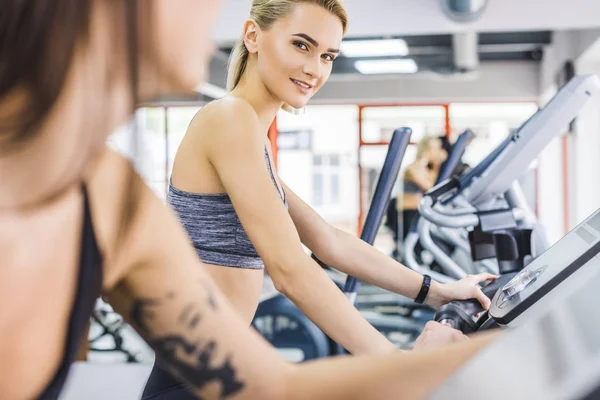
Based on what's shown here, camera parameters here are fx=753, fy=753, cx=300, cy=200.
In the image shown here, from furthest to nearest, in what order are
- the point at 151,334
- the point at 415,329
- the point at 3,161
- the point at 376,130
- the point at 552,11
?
the point at 376,130, the point at 552,11, the point at 415,329, the point at 151,334, the point at 3,161

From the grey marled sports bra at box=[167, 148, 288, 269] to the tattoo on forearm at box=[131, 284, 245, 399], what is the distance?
0.60 meters

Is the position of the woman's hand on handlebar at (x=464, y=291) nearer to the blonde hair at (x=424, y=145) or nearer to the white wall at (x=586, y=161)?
the blonde hair at (x=424, y=145)

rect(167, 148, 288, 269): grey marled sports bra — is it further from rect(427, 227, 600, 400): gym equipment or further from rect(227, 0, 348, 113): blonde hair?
rect(427, 227, 600, 400): gym equipment

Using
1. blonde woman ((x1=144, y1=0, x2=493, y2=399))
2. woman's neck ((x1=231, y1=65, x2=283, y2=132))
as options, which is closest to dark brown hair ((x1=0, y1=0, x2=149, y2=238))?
blonde woman ((x1=144, y1=0, x2=493, y2=399))

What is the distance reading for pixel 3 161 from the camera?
1.75 ft

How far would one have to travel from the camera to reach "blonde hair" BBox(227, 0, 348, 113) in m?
1.45

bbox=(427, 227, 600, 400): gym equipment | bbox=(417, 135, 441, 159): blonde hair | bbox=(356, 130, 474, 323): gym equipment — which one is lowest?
bbox=(356, 130, 474, 323): gym equipment

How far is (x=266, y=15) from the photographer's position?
4.85 ft

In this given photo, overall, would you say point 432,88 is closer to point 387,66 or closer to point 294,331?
point 387,66

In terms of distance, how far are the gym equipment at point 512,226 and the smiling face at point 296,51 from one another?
503mm

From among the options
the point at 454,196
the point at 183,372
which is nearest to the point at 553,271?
the point at 183,372

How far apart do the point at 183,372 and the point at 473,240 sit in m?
1.76

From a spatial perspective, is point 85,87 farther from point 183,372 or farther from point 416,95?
point 416,95

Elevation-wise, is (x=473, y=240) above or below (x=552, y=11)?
below
